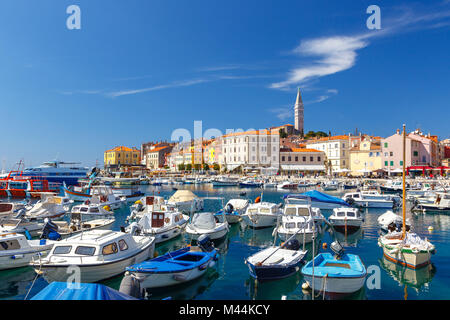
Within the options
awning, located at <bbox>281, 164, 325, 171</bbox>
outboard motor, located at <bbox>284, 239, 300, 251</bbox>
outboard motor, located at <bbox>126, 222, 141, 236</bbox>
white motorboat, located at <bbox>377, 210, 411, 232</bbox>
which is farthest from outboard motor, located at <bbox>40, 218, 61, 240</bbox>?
awning, located at <bbox>281, 164, 325, 171</bbox>

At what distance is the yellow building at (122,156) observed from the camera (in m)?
134

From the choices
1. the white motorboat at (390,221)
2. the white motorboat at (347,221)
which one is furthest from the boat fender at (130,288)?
the white motorboat at (390,221)

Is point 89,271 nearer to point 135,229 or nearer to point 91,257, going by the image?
point 91,257

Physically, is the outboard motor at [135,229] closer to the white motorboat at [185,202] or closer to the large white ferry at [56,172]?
the white motorboat at [185,202]

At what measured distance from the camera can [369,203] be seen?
35.1 meters

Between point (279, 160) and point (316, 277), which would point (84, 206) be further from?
point (279, 160)

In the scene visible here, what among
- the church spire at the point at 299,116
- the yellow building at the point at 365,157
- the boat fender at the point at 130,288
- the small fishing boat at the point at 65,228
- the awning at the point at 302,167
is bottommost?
the small fishing boat at the point at 65,228

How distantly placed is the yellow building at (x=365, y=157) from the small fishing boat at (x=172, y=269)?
241 feet

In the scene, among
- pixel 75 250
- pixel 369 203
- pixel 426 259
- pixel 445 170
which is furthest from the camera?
pixel 445 170

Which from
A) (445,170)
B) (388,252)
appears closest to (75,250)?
(388,252)

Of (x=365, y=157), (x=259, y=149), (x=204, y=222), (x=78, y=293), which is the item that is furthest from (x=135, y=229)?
(x=259, y=149)

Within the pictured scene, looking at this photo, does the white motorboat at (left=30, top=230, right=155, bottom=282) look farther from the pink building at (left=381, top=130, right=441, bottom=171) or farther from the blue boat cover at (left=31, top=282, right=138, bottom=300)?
the pink building at (left=381, top=130, right=441, bottom=171)
